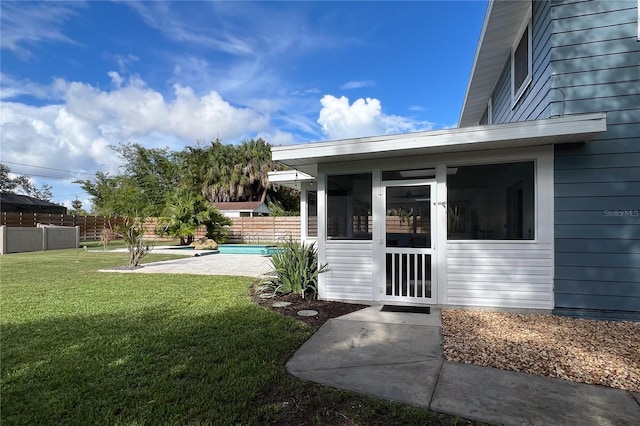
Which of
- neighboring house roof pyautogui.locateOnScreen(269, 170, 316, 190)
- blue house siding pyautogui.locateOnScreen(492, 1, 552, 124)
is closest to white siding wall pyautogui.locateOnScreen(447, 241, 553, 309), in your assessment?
blue house siding pyautogui.locateOnScreen(492, 1, 552, 124)

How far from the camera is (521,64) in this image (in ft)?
20.5

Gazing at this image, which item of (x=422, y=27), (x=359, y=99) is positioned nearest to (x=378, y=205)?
(x=422, y=27)

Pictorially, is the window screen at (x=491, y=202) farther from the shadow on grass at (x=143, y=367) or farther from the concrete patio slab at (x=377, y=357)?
the shadow on grass at (x=143, y=367)

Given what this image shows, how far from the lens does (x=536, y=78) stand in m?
5.25

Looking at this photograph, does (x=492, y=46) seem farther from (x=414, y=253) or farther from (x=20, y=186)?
(x=20, y=186)

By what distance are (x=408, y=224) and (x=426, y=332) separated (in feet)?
5.83

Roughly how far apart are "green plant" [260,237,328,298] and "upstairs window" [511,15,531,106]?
190 inches

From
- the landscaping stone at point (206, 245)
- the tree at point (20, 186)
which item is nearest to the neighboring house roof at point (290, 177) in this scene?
the landscaping stone at point (206, 245)

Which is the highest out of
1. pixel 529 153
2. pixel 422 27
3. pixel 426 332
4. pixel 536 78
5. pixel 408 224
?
pixel 422 27

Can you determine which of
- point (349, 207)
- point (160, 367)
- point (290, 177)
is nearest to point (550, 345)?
point (349, 207)

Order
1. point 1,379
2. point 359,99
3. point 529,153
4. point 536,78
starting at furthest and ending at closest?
1. point 359,99
2. point 536,78
3. point 529,153
4. point 1,379

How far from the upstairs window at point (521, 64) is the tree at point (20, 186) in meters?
46.6

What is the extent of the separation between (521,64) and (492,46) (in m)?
0.82

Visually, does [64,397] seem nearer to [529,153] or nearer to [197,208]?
[529,153]
